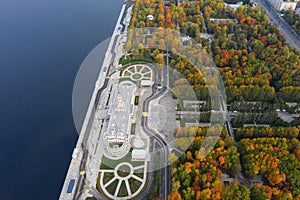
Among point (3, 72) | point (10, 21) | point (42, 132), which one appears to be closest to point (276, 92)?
point (42, 132)

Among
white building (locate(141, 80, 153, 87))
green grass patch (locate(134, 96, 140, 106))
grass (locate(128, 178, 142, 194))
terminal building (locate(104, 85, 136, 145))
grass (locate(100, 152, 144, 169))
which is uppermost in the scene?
white building (locate(141, 80, 153, 87))

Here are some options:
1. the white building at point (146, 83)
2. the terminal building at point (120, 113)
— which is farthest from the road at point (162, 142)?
the terminal building at point (120, 113)

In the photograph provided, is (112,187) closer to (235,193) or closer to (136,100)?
(235,193)

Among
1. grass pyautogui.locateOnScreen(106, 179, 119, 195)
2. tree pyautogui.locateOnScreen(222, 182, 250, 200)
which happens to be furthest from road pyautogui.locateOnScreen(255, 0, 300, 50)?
grass pyautogui.locateOnScreen(106, 179, 119, 195)

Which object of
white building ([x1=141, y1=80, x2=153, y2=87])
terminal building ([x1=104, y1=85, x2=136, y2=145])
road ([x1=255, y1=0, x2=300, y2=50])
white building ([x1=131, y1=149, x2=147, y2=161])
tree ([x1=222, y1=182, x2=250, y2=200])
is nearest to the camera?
tree ([x1=222, y1=182, x2=250, y2=200])

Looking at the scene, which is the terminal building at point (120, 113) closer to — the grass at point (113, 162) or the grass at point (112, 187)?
the grass at point (113, 162)

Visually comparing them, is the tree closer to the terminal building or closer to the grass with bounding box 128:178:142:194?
the grass with bounding box 128:178:142:194

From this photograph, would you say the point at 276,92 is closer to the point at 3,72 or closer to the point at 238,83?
the point at 238,83

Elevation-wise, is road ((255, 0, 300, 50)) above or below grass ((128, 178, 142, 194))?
above
